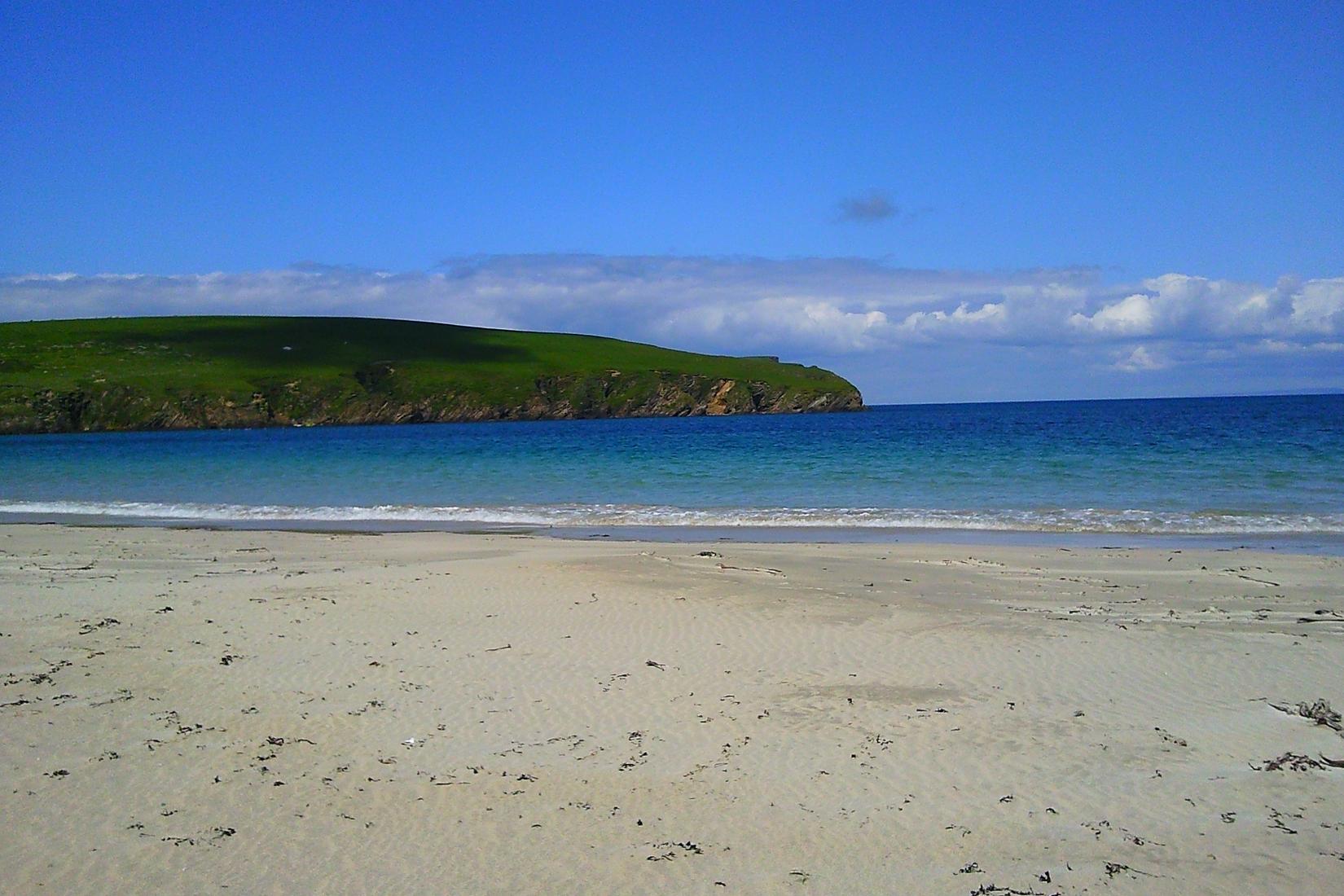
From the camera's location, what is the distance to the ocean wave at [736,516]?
68.7ft

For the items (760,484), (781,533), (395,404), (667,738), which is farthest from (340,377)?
(667,738)

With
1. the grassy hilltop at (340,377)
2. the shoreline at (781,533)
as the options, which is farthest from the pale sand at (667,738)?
the grassy hilltop at (340,377)

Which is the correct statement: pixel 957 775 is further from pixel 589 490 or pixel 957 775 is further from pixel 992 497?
pixel 589 490

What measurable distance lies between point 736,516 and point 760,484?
676 centimetres

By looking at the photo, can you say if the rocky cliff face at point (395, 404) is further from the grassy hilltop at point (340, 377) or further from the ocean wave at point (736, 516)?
the ocean wave at point (736, 516)

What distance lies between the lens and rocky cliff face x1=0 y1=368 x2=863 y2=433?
94.8 meters

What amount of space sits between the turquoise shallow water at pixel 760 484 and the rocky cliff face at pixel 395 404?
4493cm

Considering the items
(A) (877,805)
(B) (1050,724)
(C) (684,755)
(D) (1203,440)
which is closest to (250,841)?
(C) (684,755)

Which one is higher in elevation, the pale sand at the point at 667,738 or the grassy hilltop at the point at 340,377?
the grassy hilltop at the point at 340,377

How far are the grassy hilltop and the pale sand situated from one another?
320 feet

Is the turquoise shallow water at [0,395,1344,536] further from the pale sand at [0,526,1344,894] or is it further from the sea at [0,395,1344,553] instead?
the pale sand at [0,526,1344,894]

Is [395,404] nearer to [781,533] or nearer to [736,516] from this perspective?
[736,516]

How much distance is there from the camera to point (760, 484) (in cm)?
3102

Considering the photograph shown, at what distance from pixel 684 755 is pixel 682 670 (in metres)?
2.37
